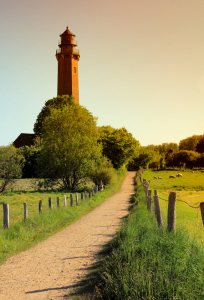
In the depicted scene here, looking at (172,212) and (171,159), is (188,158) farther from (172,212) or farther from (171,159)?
(172,212)

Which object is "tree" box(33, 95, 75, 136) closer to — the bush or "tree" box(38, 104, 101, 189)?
"tree" box(38, 104, 101, 189)

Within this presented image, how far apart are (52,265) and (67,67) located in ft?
166

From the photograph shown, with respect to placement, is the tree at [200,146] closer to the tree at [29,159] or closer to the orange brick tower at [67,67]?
the orange brick tower at [67,67]

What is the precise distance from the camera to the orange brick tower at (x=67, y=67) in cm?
5206

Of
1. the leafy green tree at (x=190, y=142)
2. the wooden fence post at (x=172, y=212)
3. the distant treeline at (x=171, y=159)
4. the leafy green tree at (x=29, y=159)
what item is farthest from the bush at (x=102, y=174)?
the leafy green tree at (x=190, y=142)

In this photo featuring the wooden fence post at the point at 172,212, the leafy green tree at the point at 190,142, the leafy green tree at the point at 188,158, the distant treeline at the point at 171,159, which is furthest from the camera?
the leafy green tree at the point at 190,142

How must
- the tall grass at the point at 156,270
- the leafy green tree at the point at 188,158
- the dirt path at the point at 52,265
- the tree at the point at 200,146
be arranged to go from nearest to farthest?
the tall grass at the point at 156,270 < the dirt path at the point at 52,265 < the leafy green tree at the point at 188,158 < the tree at the point at 200,146

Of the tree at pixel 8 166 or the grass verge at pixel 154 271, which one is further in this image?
the tree at pixel 8 166

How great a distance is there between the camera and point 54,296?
5012 mm

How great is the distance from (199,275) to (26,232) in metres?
7.07

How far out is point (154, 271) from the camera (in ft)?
15.1

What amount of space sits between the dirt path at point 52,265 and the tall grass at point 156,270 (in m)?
1.15

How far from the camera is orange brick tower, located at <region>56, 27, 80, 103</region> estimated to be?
52062 millimetres

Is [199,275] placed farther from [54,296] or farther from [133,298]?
[54,296]
